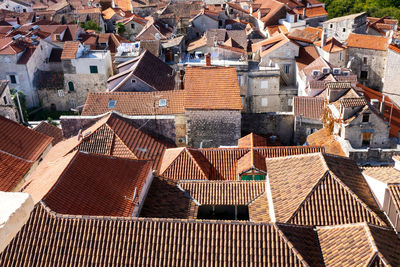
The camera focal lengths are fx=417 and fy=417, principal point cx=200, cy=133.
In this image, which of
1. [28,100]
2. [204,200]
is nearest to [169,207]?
[204,200]

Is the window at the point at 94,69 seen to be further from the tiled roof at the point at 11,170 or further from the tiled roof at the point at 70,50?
the tiled roof at the point at 11,170

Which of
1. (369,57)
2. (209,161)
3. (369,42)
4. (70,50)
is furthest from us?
(369,42)

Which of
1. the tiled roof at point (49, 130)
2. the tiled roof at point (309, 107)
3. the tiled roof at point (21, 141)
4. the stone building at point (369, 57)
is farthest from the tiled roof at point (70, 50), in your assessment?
the stone building at point (369, 57)

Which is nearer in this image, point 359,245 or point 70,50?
point 359,245

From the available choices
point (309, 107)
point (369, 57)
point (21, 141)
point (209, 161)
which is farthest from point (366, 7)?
point (21, 141)

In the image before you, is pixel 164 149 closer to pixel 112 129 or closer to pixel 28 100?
pixel 112 129

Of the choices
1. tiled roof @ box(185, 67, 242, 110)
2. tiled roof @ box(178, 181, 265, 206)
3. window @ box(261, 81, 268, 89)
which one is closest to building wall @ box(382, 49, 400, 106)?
window @ box(261, 81, 268, 89)

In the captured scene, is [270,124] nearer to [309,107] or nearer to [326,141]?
[309,107]

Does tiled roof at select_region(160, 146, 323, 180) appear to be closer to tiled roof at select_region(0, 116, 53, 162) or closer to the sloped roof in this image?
tiled roof at select_region(0, 116, 53, 162)
